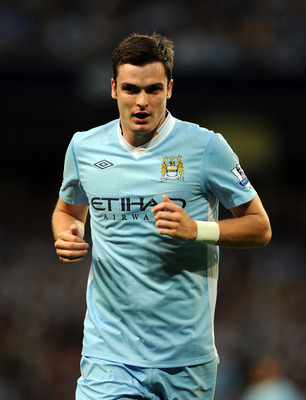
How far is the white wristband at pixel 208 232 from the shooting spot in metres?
2.95

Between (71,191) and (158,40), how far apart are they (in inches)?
36.1

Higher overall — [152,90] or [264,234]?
[152,90]

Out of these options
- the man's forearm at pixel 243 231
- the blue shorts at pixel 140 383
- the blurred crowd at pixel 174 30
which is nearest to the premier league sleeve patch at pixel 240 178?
the man's forearm at pixel 243 231

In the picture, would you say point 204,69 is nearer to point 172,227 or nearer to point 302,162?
point 302,162

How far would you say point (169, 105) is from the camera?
30.4 ft

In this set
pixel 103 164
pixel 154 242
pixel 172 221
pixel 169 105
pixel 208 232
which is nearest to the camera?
pixel 172 221

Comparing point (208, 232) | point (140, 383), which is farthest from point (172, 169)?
point (140, 383)

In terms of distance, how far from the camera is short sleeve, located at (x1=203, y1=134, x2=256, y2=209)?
120 inches

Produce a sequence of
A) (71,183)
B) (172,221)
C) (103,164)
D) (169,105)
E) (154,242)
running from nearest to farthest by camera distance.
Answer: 1. (172,221)
2. (154,242)
3. (103,164)
4. (71,183)
5. (169,105)

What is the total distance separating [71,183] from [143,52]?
0.81m

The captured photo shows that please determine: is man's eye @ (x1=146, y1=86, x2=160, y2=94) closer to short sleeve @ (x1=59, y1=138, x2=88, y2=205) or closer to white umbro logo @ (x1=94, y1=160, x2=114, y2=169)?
white umbro logo @ (x1=94, y1=160, x2=114, y2=169)

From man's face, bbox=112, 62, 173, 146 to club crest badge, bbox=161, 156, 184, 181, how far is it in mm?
177

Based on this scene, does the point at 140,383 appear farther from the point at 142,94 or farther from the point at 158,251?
the point at 142,94

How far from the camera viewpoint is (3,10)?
9.19m
